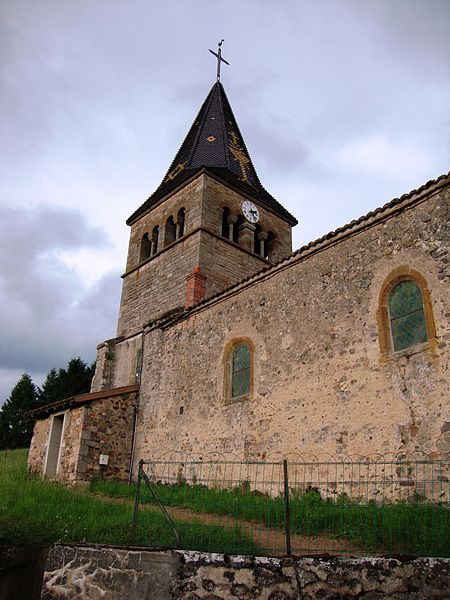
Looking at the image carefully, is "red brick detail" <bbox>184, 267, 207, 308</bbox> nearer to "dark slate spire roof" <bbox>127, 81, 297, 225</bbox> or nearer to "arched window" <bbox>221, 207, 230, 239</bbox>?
"arched window" <bbox>221, 207, 230, 239</bbox>

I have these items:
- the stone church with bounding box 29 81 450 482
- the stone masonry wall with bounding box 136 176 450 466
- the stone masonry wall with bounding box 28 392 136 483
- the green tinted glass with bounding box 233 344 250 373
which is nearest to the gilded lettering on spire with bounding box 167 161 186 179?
the stone church with bounding box 29 81 450 482

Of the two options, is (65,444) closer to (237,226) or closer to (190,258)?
(190,258)

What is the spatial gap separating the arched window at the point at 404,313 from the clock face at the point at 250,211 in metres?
12.9

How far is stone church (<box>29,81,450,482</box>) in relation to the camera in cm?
948

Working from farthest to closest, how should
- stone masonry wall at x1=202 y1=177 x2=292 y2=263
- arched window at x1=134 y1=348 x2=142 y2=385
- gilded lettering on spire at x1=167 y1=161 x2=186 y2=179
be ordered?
gilded lettering on spire at x1=167 y1=161 x2=186 y2=179 < stone masonry wall at x1=202 y1=177 x2=292 y2=263 < arched window at x1=134 y1=348 x2=142 y2=385

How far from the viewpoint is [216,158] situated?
24.1 meters

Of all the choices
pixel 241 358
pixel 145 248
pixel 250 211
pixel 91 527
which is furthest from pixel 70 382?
pixel 91 527

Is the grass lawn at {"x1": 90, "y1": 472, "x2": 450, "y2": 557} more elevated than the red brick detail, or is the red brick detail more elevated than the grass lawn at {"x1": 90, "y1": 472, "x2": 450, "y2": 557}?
the red brick detail

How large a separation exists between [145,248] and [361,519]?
716 inches

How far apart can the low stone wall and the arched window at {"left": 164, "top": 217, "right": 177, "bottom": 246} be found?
16.8 m

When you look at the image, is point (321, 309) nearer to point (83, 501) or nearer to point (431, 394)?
point (431, 394)

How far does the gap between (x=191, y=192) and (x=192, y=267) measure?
3.97 m

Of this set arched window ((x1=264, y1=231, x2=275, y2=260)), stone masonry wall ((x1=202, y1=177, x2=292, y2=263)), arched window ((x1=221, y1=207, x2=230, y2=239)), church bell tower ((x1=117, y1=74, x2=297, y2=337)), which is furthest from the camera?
arched window ((x1=264, y1=231, x2=275, y2=260))

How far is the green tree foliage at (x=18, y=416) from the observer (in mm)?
34594
